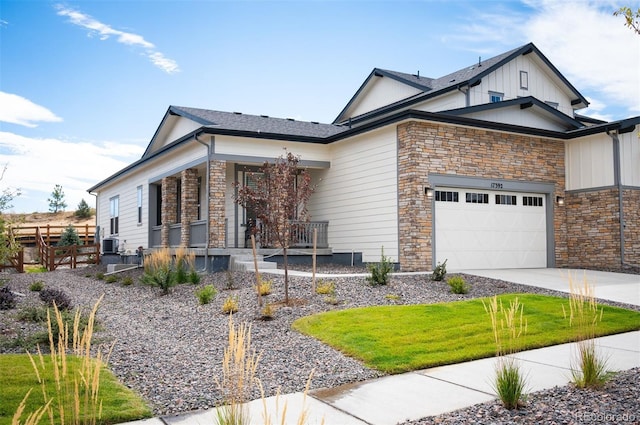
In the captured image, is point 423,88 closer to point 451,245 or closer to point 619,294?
point 451,245

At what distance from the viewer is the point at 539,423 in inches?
162

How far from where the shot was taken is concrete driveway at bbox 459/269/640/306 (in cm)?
1117

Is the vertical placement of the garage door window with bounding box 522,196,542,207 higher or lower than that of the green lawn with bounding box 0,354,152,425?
higher

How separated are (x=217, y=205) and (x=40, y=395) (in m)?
11.4

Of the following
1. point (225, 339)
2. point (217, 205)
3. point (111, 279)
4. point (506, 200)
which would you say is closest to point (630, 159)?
point (506, 200)

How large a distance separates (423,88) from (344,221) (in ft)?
22.9

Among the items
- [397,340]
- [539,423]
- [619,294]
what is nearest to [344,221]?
[619,294]

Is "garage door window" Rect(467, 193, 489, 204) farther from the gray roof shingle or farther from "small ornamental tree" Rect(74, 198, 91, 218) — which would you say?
"small ornamental tree" Rect(74, 198, 91, 218)

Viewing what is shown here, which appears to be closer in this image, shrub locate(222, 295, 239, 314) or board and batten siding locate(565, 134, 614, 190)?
shrub locate(222, 295, 239, 314)

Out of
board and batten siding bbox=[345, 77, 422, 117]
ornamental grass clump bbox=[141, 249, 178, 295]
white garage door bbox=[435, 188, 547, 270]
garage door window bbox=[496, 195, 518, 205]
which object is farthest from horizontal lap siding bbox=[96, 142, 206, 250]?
garage door window bbox=[496, 195, 518, 205]

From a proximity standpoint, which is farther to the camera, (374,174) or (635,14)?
(374,174)

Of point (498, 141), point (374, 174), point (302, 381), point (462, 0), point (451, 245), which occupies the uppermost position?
point (462, 0)

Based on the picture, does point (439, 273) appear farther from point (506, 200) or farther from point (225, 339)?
point (225, 339)

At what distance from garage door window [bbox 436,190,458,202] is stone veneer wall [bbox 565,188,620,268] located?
4610 millimetres
